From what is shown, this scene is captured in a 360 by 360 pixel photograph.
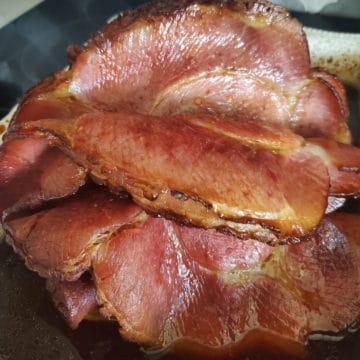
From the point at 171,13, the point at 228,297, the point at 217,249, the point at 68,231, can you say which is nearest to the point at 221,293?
the point at 228,297

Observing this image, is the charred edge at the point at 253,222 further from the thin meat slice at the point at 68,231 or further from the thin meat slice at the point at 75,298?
the thin meat slice at the point at 75,298

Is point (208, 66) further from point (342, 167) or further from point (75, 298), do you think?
point (75, 298)

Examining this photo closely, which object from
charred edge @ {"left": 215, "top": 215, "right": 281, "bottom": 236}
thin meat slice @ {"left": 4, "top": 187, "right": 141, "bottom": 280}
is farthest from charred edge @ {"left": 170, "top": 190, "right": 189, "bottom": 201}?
thin meat slice @ {"left": 4, "top": 187, "right": 141, "bottom": 280}

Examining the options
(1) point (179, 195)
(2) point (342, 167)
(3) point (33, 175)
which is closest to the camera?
(1) point (179, 195)

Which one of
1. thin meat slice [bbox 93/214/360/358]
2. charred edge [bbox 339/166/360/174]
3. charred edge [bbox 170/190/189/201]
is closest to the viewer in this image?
charred edge [bbox 170/190/189/201]

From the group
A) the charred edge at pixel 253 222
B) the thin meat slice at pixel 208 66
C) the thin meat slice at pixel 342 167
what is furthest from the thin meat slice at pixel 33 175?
the thin meat slice at pixel 342 167

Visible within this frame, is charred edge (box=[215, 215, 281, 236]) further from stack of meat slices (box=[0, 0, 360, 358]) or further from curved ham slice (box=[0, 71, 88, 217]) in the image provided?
curved ham slice (box=[0, 71, 88, 217])
